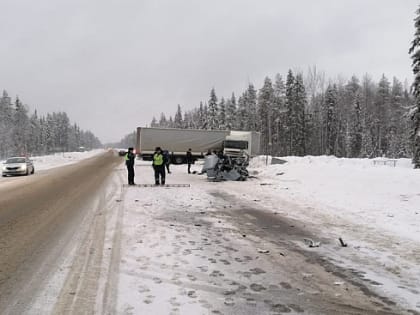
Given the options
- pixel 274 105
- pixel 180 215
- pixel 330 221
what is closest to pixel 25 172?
pixel 180 215

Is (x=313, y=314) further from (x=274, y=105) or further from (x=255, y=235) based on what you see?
(x=274, y=105)

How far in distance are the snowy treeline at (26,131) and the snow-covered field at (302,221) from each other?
70.1 metres

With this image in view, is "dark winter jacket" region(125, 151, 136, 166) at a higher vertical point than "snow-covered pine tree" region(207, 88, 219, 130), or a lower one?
lower

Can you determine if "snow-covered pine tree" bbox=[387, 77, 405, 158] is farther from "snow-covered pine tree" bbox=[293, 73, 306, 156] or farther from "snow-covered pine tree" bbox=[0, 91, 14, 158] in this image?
"snow-covered pine tree" bbox=[0, 91, 14, 158]

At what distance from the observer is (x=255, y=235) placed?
27.1ft

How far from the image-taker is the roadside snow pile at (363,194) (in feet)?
34.1

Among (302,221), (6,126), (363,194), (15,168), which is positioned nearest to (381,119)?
(363,194)

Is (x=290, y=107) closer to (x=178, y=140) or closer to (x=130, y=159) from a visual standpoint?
(x=178, y=140)

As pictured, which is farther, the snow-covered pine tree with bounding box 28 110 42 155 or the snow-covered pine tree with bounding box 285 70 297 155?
the snow-covered pine tree with bounding box 28 110 42 155

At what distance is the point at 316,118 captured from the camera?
78.1 m

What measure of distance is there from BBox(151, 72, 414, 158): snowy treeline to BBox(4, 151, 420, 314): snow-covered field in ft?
158

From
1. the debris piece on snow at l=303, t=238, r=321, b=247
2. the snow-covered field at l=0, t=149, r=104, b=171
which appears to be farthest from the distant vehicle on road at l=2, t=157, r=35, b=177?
the debris piece on snow at l=303, t=238, r=321, b=247

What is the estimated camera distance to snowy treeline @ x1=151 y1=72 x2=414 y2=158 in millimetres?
65938

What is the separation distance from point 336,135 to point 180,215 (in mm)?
67556
